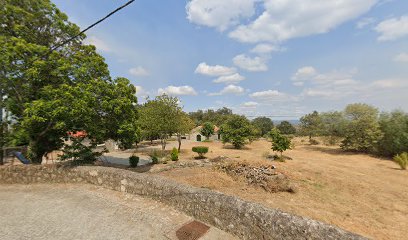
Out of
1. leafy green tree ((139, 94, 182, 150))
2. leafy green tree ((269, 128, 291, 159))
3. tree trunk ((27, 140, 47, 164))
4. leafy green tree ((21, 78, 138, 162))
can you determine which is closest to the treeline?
leafy green tree ((269, 128, 291, 159))

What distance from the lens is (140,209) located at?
681 centimetres

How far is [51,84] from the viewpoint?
40.4ft

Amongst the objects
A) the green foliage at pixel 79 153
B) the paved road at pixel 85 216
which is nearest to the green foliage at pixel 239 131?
the green foliage at pixel 79 153

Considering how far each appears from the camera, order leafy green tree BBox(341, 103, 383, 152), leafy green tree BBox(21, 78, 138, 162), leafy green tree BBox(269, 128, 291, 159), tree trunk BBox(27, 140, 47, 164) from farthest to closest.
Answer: leafy green tree BBox(341, 103, 383, 152)
leafy green tree BBox(269, 128, 291, 159)
tree trunk BBox(27, 140, 47, 164)
leafy green tree BBox(21, 78, 138, 162)

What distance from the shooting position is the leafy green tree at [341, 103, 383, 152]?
29.0m

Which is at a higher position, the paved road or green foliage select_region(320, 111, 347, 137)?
green foliage select_region(320, 111, 347, 137)

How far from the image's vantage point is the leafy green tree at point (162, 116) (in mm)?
28484

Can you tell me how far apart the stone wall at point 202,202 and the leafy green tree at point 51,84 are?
10.3 ft

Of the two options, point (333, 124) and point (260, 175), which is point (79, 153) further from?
point (333, 124)

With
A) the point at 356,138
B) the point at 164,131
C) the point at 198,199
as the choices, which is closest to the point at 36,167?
the point at 198,199

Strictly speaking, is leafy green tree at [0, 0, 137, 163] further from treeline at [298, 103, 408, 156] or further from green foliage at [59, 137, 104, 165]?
treeline at [298, 103, 408, 156]

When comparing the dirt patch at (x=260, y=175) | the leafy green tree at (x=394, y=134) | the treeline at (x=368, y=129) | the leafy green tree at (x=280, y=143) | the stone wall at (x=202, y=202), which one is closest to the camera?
the stone wall at (x=202, y=202)

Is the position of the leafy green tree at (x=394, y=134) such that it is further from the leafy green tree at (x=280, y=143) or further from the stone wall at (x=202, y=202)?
the stone wall at (x=202, y=202)

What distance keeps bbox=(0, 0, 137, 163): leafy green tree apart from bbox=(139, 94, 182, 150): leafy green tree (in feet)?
43.5
